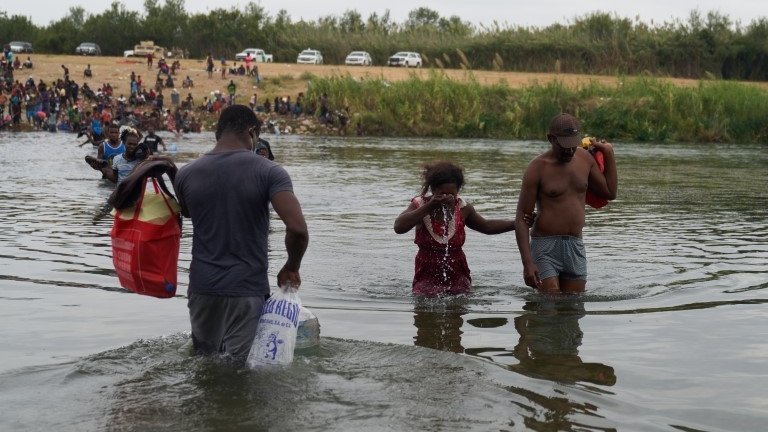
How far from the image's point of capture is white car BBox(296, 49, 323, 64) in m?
74.8

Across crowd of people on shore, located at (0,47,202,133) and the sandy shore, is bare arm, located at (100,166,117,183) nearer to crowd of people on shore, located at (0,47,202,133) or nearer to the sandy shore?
crowd of people on shore, located at (0,47,202,133)

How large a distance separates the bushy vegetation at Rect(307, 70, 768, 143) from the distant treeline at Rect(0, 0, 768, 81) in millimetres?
9360

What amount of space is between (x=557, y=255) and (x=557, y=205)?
397 mm

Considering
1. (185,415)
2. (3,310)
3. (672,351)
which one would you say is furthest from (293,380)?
(3,310)

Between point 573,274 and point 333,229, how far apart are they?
6.81 m

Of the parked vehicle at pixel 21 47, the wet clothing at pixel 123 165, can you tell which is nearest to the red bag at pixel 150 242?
the wet clothing at pixel 123 165

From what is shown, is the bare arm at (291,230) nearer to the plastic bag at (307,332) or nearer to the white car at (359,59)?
the plastic bag at (307,332)

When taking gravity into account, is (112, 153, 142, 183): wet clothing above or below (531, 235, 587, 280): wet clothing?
below

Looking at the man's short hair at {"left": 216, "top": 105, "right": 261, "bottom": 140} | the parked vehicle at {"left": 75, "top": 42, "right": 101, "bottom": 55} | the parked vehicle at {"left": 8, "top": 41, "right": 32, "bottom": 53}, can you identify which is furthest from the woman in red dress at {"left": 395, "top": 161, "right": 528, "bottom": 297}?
the parked vehicle at {"left": 75, "top": 42, "right": 101, "bottom": 55}

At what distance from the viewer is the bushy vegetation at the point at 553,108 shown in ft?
151

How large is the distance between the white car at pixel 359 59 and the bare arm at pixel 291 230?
68.5 m

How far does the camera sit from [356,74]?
65312mm

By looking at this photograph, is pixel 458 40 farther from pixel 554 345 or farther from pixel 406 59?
pixel 554 345

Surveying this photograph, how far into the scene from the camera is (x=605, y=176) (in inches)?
340
